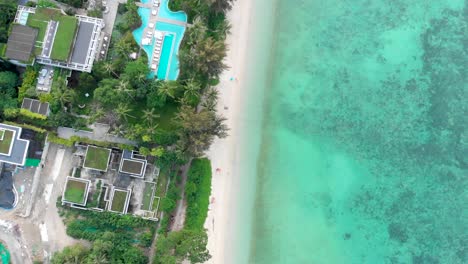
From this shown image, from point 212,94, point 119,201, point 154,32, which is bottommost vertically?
point 119,201

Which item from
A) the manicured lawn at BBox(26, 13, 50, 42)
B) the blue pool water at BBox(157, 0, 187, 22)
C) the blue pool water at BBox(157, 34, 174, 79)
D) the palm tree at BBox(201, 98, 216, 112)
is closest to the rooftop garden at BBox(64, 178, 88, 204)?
the blue pool water at BBox(157, 34, 174, 79)

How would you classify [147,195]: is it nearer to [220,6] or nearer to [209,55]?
[209,55]

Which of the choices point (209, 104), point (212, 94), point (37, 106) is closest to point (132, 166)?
point (209, 104)

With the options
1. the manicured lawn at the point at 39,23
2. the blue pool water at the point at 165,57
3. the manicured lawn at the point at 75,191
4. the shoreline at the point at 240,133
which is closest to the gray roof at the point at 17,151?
the manicured lawn at the point at 75,191

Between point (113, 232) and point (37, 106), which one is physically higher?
point (37, 106)

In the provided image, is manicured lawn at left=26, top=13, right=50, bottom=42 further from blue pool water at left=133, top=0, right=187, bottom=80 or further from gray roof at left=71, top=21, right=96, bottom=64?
blue pool water at left=133, top=0, right=187, bottom=80

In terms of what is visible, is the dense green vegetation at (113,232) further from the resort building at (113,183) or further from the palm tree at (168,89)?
the palm tree at (168,89)
